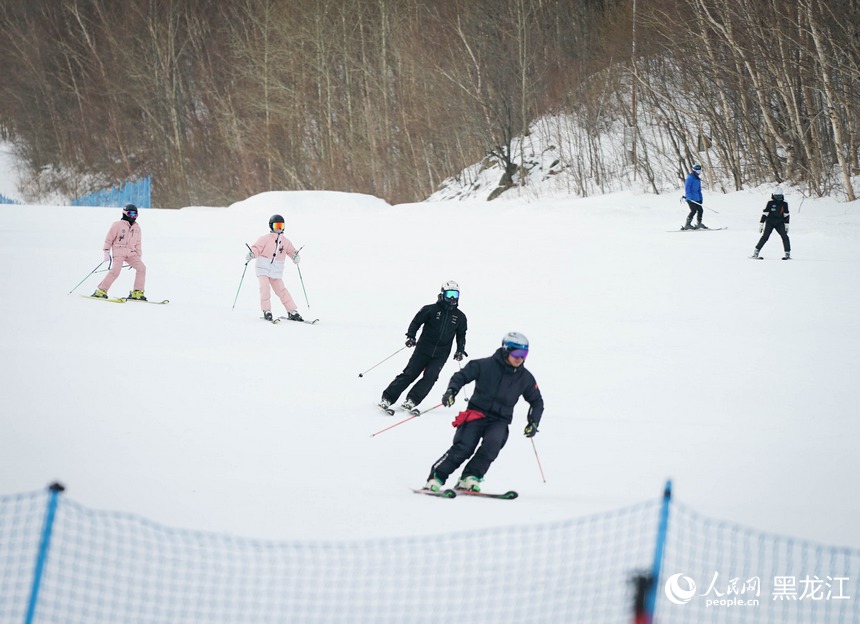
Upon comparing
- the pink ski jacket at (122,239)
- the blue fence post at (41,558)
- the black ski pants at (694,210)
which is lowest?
the blue fence post at (41,558)

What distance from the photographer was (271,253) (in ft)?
38.5

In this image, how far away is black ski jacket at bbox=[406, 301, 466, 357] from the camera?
8320mm

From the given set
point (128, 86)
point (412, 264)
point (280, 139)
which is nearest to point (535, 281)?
point (412, 264)

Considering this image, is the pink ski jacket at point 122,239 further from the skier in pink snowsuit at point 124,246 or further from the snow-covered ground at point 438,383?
the snow-covered ground at point 438,383

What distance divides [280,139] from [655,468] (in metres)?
34.8

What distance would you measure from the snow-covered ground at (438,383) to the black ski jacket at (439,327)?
29.1 inches

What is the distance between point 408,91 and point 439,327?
28.4m

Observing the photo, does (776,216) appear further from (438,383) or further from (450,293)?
(450,293)

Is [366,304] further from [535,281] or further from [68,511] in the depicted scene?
[68,511]

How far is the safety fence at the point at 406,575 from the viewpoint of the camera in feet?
13.5

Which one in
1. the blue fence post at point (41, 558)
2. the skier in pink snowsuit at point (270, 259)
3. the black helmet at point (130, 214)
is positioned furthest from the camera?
the black helmet at point (130, 214)

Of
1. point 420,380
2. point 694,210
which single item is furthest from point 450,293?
point 694,210

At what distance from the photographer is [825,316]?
12.0 meters

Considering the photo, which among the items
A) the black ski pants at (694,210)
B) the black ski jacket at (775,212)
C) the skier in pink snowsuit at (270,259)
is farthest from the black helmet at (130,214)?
the black ski pants at (694,210)
